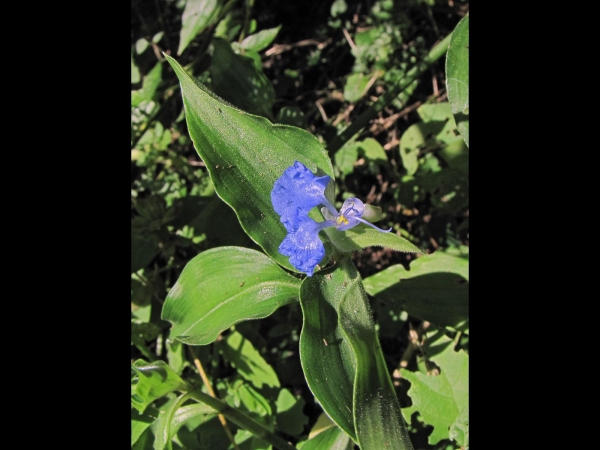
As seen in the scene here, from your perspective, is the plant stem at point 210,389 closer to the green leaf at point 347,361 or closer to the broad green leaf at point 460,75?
the green leaf at point 347,361

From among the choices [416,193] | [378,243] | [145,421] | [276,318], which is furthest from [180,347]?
[416,193]

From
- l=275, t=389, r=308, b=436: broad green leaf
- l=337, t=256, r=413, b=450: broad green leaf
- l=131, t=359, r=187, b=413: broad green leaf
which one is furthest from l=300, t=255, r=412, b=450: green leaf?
l=275, t=389, r=308, b=436: broad green leaf

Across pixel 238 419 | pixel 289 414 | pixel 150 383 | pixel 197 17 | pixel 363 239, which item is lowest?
pixel 289 414

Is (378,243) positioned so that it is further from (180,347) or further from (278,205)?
(180,347)

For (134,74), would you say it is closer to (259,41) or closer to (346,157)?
(259,41)

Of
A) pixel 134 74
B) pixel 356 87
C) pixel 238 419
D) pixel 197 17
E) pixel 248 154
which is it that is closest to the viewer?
pixel 248 154

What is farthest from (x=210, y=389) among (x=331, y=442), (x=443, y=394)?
(x=443, y=394)
